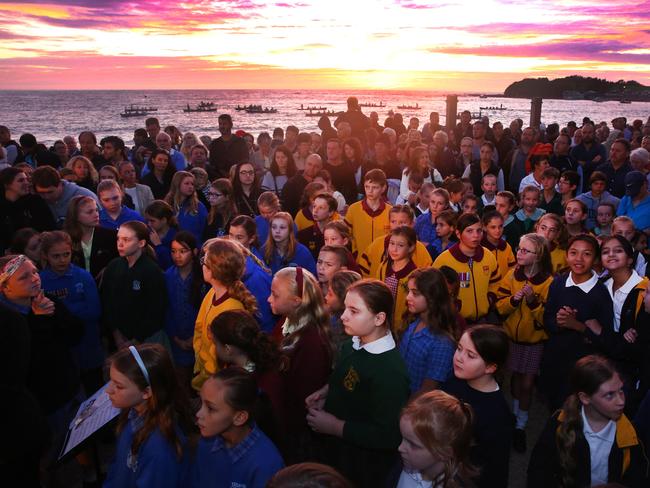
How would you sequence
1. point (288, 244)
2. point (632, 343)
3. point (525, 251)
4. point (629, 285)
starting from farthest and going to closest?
1. point (288, 244)
2. point (525, 251)
3. point (629, 285)
4. point (632, 343)

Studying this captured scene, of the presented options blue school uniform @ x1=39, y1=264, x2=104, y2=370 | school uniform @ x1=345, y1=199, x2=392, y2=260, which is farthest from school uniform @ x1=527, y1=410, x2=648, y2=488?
school uniform @ x1=345, y1=199, x2=392, y2=260

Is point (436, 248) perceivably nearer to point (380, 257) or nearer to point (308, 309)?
point (380, 257)

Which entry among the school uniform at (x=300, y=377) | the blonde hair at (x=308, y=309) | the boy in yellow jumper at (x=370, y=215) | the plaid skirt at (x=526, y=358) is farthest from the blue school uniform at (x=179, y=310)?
the plaid skirt at (x=526, y=358)

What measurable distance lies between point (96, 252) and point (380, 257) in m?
2.85

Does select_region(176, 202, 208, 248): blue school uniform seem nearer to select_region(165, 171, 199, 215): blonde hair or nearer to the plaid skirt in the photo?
select_region(165, 171, 199, 215): blonde hair

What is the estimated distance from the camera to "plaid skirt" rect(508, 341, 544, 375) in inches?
179

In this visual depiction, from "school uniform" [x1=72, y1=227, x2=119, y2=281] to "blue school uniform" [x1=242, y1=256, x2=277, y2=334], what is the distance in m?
1.70

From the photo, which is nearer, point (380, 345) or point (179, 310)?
point (380, 345)

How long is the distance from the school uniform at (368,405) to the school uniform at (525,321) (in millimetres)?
2017

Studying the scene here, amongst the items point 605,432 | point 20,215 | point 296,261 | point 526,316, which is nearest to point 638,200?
point 526,316

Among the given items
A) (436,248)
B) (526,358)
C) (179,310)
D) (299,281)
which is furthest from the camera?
(436,248)

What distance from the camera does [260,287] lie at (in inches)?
171

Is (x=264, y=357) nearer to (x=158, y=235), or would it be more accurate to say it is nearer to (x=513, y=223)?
(x=158, y=235)

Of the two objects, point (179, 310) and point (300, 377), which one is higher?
point (300, 377)
